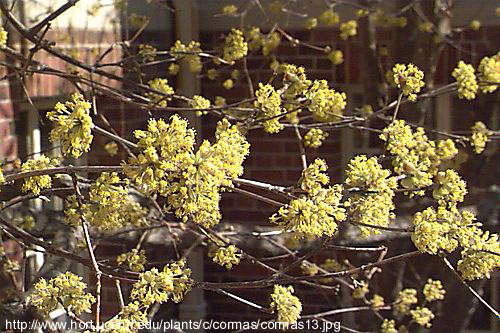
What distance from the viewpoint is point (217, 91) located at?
5.58 metres

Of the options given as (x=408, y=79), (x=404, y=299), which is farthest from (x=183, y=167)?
(x=404, y=299)

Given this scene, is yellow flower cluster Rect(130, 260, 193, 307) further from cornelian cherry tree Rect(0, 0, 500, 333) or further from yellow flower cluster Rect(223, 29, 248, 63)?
yellow flower cluster Rect(223, 29, 248, 63)

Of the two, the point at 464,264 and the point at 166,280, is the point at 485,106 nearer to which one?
the point at 464,264

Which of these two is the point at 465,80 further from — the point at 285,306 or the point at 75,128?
the point at 75,128

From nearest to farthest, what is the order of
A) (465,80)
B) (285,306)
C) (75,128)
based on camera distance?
(75,128)
(285,306)
(465,80)

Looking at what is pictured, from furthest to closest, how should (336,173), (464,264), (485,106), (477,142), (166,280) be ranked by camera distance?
1. (336,173)
2. (485,106)
3. (477,142)
4. (464,264)
5. (166,280)

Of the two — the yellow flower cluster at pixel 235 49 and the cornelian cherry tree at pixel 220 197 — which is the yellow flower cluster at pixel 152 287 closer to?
the cornelian cherry tree at pixel 220 197

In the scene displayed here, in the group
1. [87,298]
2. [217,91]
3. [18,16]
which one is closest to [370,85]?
[217,91]

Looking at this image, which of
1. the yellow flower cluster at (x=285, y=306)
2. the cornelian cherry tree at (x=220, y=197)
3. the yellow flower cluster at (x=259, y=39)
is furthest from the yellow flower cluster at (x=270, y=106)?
the yellow flower cluster at (x=259, y=39)

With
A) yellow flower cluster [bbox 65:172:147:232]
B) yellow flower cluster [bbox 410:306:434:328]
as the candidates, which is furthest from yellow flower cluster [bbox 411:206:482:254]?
yellow flower cluster [bbox 410:306:434:328]

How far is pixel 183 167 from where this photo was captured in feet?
5.90

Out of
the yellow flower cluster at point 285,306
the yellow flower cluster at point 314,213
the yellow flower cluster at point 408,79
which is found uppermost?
the yellow flower cluster at point 408,79

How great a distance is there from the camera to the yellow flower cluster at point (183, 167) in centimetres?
179

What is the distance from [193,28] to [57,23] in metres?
1.36
